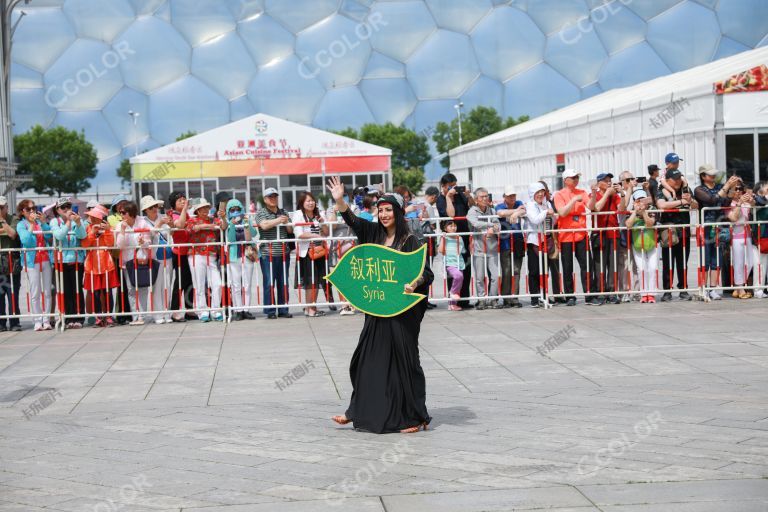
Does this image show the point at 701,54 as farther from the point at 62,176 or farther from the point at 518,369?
the point at 518,369

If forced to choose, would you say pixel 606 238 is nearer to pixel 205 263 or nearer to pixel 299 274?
pixel 299 274

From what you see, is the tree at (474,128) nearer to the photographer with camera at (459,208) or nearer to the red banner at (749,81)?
the red banner at (749,81)

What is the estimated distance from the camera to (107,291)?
43.8 ft

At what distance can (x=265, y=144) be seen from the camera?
34.4 metres

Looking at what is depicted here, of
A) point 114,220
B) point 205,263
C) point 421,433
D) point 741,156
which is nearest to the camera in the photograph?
point 421,433

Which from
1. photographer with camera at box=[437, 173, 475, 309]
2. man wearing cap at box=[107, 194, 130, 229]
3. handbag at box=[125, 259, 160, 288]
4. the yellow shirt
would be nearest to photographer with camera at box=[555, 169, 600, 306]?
photographer with camera at box=[437, 173, 475, 309]

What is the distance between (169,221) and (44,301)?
1815 mm

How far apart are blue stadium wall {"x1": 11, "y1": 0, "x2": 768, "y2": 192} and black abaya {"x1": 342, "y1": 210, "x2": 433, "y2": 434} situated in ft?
228

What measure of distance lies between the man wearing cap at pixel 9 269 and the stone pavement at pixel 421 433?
5.58ft

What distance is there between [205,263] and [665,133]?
14030mm

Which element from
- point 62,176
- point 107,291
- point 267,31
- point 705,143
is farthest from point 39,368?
point 267,31

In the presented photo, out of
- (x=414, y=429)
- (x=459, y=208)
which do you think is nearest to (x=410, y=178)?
(x=459, y=208)

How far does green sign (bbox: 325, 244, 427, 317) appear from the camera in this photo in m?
7.12

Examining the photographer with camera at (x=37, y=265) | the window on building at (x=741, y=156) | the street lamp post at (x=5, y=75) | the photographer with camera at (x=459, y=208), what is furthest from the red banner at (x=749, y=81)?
the street lamp post at (x=5, y=75)
